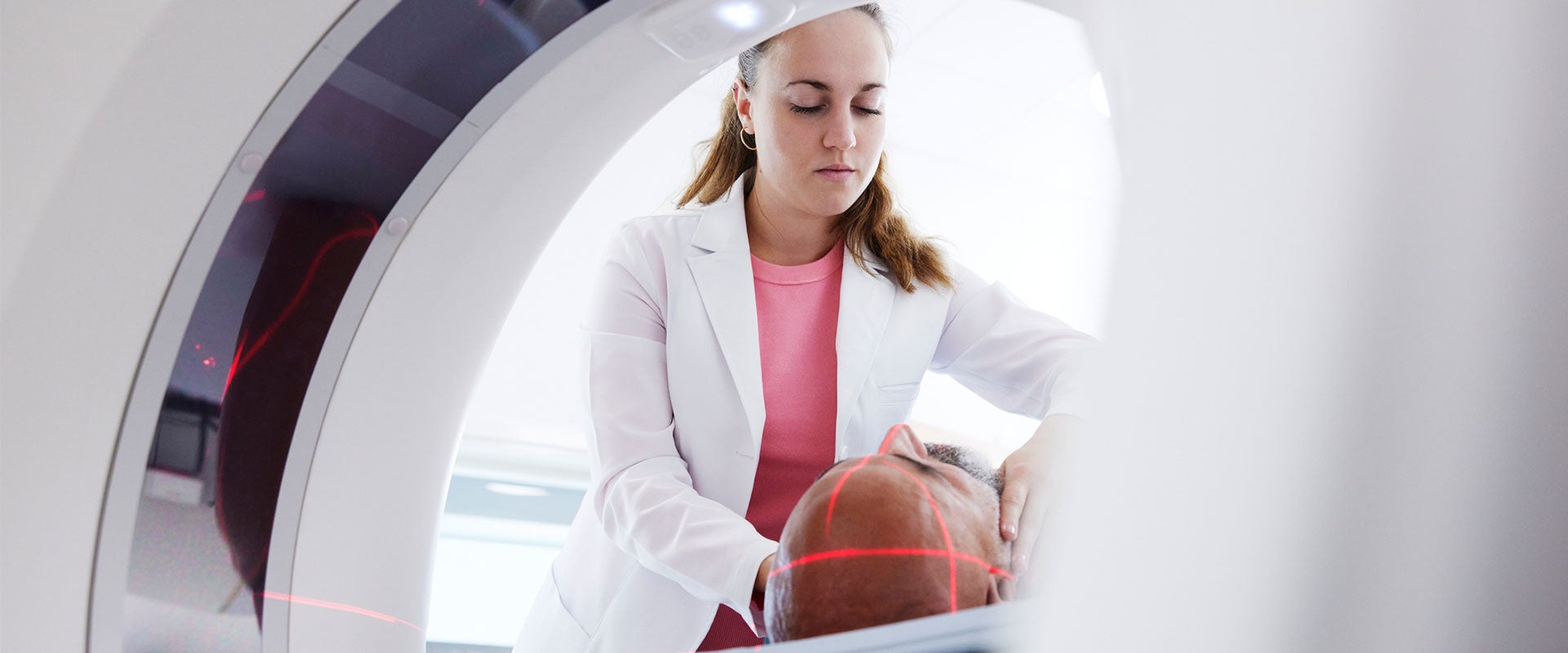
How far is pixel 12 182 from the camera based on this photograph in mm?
466

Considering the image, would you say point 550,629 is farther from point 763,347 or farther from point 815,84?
point 815,84

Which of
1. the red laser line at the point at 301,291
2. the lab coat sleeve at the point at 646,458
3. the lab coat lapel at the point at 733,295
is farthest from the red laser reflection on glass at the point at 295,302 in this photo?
the lab coat lapel at the point at 733,295

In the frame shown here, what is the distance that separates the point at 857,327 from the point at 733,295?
0.14m

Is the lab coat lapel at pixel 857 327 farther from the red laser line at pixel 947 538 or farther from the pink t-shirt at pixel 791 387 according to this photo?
Answer: the red laser line at pixel 947 538

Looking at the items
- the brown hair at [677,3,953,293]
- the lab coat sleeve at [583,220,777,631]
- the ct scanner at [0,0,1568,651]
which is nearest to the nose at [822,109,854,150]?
the brown hair at [677,3,953,293]

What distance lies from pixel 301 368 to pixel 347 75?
0.21 metres

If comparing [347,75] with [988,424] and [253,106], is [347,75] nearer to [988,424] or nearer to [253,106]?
[253,106]

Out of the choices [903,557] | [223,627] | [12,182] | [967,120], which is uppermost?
[967,120]

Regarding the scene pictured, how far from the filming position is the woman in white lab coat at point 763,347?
0.98m

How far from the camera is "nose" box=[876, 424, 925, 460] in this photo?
23.3 inches

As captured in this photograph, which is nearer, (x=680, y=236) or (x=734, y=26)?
(x=734, y=26)

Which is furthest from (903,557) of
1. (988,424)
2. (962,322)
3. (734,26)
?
(988,424)

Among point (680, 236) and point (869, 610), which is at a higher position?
point (680, 236)

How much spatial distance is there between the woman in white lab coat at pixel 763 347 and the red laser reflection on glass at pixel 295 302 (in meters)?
0.34
